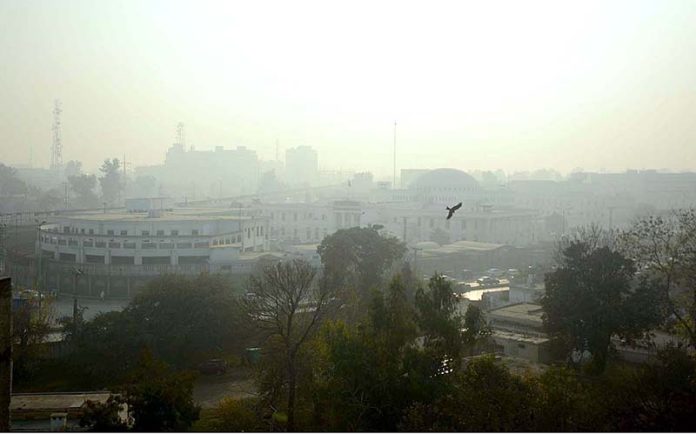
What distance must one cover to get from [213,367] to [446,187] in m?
20.8

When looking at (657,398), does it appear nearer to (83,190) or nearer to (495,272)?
(495,272)

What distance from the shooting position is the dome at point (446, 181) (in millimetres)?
27016

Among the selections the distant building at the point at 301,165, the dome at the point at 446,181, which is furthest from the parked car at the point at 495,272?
the distant building at the point at 301,165

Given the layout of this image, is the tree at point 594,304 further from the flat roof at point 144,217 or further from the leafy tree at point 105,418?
the flat roof at point 144,217

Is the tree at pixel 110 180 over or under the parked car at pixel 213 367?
over

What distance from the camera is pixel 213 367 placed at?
7.08 meters

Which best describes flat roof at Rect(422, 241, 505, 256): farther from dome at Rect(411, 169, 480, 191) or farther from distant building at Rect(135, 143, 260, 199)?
distant building at Rect(135, 143, 260, 199)

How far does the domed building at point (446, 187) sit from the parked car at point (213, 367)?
61.6 ft

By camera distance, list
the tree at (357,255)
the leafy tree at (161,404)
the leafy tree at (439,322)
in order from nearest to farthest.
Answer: the leafy tree at (161,404) < the leafy tree at (439,322) < the tree at (357,255)

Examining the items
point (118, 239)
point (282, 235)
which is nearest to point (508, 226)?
point (282, 235)

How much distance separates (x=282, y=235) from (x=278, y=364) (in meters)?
16.0

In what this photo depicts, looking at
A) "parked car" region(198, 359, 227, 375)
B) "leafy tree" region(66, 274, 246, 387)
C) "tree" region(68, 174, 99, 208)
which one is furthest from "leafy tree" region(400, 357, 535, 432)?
"tree" region(68, 174, 99, 208)

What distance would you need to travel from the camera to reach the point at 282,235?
21.4 meters

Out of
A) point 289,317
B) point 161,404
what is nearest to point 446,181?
point 289,317
